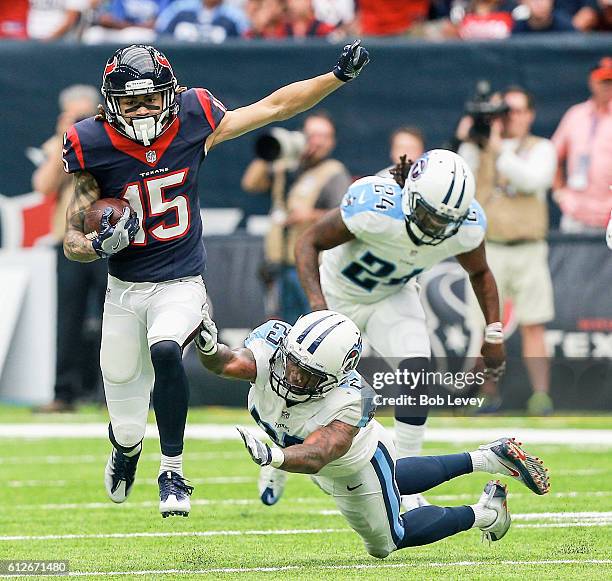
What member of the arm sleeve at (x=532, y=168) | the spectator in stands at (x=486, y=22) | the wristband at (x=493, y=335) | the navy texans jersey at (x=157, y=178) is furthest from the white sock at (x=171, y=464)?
the spectator in stands at (x=486, y=22)

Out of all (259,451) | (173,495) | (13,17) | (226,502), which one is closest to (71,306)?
(13,17)

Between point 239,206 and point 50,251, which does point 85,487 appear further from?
point 239,206

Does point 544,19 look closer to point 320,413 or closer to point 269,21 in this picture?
point 269,21

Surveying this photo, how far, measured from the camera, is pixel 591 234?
11000mm

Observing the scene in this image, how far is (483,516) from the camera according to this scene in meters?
6.09

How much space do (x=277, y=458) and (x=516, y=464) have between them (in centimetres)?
161

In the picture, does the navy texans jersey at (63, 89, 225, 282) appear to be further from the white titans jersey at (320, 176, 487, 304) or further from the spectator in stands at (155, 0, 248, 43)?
the spectator in stands at (155, 0, 248, 43)

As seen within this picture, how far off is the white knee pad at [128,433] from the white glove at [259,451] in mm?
1731

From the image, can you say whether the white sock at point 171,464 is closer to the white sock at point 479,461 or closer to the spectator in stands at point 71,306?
the white sock at point 479,461

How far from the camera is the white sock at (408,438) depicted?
7137 millimetres

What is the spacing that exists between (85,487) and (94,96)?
4.70m

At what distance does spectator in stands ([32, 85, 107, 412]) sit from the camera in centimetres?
1148

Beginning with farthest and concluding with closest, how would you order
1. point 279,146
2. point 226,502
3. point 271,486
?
1. point 279,146
2. point 226,502
3. point 271,486

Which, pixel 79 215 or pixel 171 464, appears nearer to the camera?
pixel 171 464
